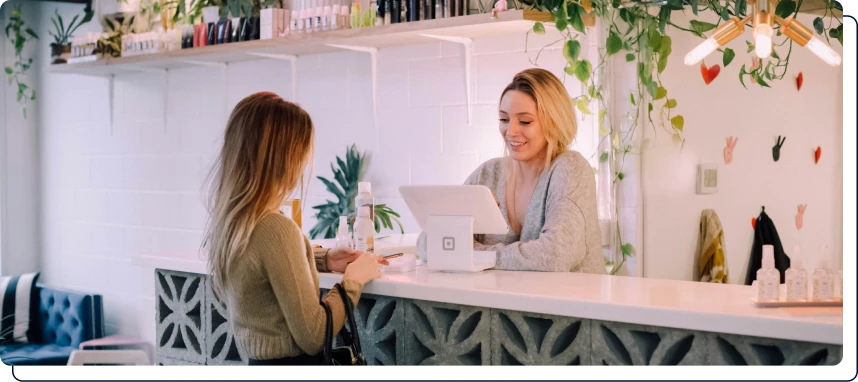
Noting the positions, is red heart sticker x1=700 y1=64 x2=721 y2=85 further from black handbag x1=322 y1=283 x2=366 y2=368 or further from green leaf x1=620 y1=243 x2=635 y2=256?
black handbag x1=322 y1=283 x2=366 y2=368

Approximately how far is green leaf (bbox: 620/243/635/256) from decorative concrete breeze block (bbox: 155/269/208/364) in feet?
4.96

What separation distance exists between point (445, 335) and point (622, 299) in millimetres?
459

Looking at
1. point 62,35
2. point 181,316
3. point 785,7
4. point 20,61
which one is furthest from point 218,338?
point 20,61

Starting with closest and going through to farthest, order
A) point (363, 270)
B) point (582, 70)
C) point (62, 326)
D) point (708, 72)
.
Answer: point (363, 270), point (582, 70), point (708, 72), point (62, 326)

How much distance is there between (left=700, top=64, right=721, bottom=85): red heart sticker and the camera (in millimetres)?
3701

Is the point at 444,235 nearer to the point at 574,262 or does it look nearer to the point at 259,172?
the point at 574,262

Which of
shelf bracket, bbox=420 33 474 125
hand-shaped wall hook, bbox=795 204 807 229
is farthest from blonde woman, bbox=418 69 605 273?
hand-shaped wall hook, bbox=795 204 807 229

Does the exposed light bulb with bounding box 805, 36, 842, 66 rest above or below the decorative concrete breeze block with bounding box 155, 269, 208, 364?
above

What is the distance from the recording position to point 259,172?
212 cm

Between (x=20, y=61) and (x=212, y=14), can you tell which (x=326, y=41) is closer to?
(x=212, y=14)

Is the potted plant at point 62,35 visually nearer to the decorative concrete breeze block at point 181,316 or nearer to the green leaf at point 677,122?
the decorative concrete breeze block at point 181,316

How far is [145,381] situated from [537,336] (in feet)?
2.71

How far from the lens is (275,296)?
212 cm

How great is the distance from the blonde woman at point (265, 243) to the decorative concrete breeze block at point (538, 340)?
1.19ft
